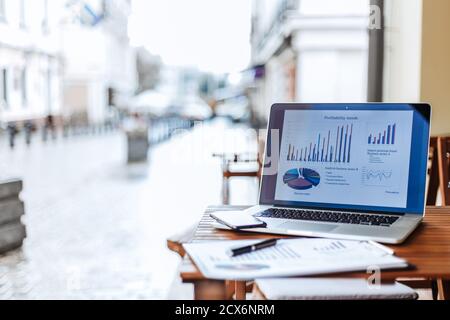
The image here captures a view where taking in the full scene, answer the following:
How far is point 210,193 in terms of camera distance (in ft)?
28.8

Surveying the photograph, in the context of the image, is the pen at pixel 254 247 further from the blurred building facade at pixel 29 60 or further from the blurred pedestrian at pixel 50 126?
the blurred pedestrian at pixel 50 126

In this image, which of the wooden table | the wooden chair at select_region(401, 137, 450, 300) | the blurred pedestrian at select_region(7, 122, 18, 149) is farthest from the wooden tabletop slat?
the blurred pedestrian at select_region(7, 122, 18, 149)

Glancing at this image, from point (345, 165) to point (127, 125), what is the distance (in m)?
13.2

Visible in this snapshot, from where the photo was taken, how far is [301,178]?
6.51 ft

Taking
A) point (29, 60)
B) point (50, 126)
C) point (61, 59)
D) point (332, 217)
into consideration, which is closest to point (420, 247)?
point (332, 217)

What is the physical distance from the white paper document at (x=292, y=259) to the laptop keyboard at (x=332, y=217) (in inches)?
8.1

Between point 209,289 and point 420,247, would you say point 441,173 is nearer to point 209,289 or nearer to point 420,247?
point 420,247

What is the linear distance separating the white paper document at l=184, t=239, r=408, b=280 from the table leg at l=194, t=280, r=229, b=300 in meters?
0.03

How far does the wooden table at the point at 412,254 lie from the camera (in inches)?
52.6

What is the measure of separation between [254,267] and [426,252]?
433 millimetres

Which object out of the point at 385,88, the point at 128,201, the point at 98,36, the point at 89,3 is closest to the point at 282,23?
the point at 89,3

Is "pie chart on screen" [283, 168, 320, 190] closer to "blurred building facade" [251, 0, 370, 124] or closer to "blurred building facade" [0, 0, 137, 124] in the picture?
"blurred building facade" [0, 0, 137, 124]
